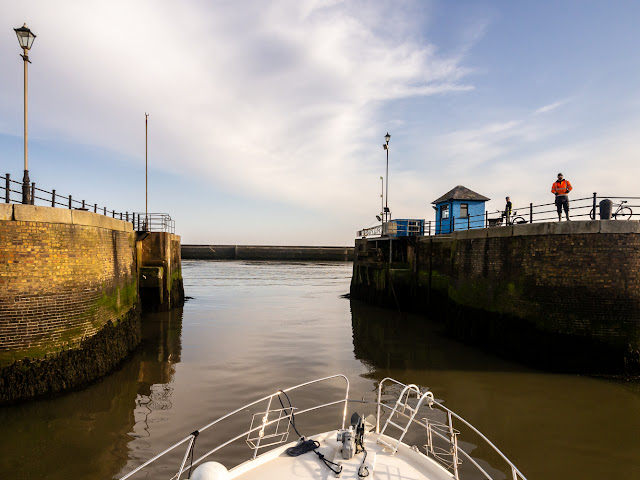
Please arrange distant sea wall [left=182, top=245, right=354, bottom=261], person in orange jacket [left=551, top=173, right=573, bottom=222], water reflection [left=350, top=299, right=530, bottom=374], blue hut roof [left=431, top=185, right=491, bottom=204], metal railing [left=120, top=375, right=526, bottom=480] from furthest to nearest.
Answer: distant sea wall [left=182, top=245, right=354, bottom=261] → blue hut roof [left=431, top=185, right=491, bottom=204] → person in orange jacket [left=551, top=173, right=573, bottom=222] → water reflection [left=350, top=299, right=530, bottom=374] → metal railing [left=120, top=375, right=526, bottom=480]

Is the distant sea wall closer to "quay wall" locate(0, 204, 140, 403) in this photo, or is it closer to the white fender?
"quay wall" locate(0, 204, 140, 403)

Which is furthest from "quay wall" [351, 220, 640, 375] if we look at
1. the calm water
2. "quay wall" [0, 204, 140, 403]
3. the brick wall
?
the brick wall

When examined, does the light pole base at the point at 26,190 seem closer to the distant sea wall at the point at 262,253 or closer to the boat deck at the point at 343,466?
the boat deck at the point at 343,466

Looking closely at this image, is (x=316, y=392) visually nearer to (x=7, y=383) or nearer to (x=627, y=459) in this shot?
(x=627, y=459)

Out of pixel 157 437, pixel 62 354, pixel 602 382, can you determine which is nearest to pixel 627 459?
pixel 602 382

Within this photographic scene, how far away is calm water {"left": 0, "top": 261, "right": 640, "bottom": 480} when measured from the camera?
7051mm

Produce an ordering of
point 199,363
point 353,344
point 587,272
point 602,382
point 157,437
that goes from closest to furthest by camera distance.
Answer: point 157,437
point 602,382
point 587,272
point 199,363
point 353,344

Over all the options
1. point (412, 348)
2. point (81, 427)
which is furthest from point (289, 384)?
point (412, 348)

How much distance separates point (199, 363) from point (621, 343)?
12.4 metres

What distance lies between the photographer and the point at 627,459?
277 inches

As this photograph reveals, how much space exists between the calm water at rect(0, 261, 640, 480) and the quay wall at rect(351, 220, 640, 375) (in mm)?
755

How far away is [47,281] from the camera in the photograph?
978cm

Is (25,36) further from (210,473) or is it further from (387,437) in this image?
(387,437)

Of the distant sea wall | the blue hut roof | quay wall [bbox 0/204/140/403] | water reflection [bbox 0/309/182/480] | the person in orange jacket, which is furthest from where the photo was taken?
the distant sea wall
